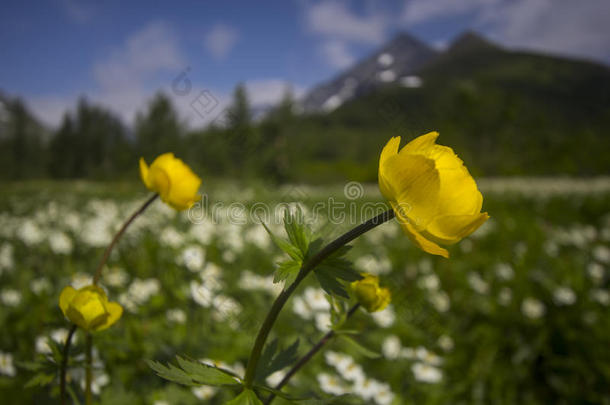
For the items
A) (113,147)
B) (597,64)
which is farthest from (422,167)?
(597,64)

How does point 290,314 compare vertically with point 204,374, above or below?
below

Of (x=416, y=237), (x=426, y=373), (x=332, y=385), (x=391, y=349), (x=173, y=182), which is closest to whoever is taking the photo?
(x=416, y=237)

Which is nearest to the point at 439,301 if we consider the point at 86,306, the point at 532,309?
the point at 532,309

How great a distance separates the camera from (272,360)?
1.90 feet

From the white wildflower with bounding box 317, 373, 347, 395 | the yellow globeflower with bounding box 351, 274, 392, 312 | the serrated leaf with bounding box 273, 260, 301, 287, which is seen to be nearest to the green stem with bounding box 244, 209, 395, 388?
the serrated leaf with bounding box 273, 260, 301, 287

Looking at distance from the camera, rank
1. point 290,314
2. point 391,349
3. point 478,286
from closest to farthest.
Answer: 1. point 391,349
2. point 290,314
3. point 478,286

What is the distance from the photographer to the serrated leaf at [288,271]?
42cm

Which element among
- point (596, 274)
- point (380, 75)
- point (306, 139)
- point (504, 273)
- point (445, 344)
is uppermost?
Answer: point (380, 75)

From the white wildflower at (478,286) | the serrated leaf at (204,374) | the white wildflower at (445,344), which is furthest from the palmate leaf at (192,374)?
the white wildflower at (478,286)

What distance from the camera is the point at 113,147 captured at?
108ft

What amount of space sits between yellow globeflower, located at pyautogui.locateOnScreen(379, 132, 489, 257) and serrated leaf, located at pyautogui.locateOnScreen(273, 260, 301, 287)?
0.15m

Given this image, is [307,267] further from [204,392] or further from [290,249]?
[204,392]

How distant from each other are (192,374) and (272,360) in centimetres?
17

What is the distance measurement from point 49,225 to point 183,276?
76.8 inches
